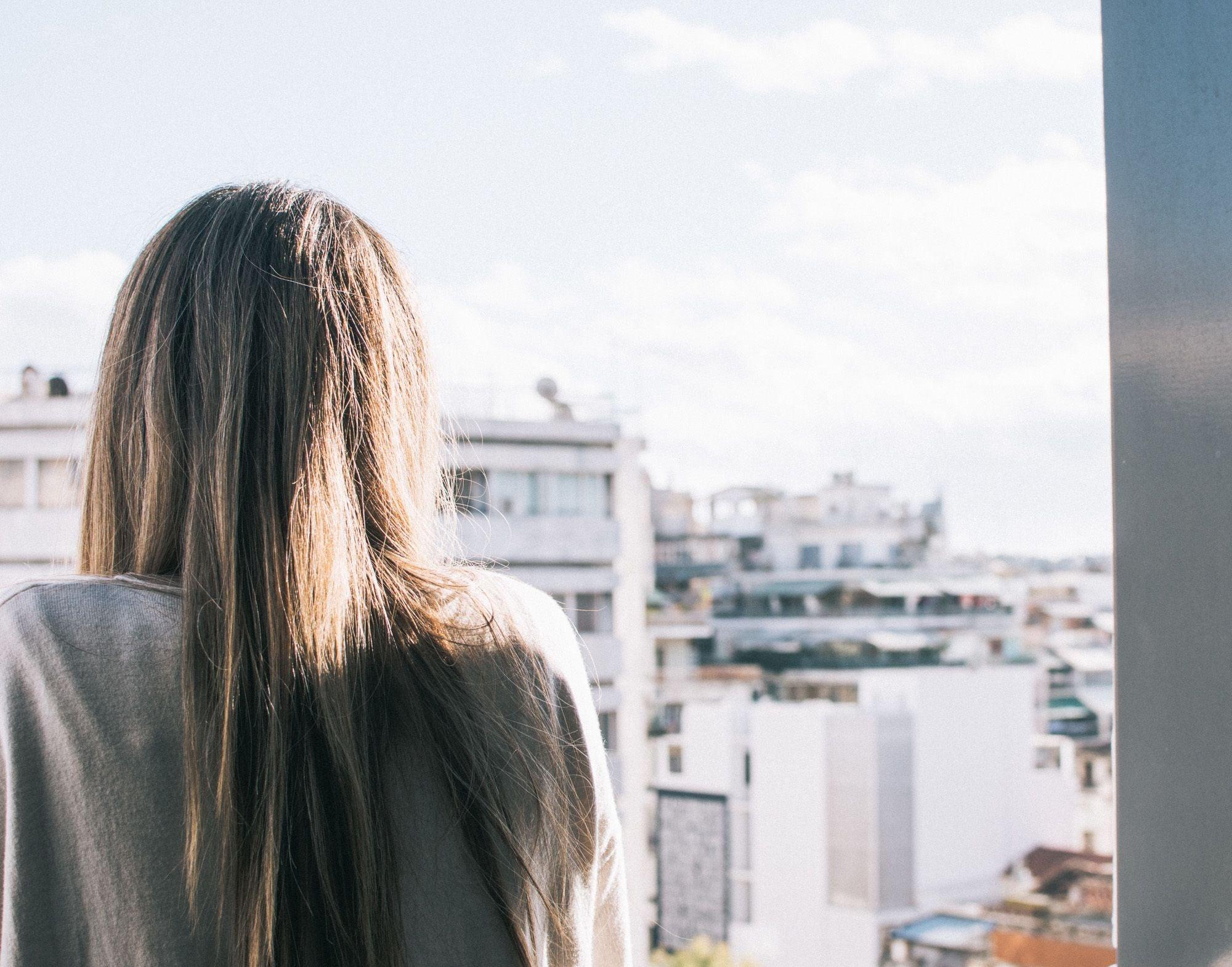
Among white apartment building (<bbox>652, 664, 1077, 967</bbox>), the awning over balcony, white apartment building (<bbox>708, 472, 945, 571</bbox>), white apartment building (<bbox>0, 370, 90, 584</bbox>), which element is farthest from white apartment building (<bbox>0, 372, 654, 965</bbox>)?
white apartment building (<bbox>708, 472, 945, 571</bbox>)

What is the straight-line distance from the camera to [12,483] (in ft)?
36.4

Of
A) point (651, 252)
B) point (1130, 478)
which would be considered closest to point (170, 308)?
point (1130, 478)

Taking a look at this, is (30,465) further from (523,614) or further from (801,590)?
→ (801,590)

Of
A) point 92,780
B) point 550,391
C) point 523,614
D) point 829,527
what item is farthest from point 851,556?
point 92,780

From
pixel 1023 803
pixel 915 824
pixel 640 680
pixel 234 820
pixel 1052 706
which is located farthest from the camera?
pixel 1052 706

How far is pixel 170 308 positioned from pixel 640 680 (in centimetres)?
1383

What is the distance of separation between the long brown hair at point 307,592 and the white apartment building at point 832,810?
59.1 feet

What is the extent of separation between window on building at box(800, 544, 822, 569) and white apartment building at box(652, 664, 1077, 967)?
14.5ft

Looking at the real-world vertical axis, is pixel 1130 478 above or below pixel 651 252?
below

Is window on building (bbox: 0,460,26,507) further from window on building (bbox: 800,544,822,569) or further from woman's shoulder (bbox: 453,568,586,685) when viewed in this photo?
A: window on building (bbox: 800,544,822,569)

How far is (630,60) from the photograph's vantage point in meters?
20.9

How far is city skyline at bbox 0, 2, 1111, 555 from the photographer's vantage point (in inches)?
223

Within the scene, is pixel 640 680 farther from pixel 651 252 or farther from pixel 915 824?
pixel 651 252

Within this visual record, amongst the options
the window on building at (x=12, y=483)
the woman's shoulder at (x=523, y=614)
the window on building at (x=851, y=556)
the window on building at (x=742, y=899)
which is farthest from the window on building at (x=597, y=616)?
the woman's shoulder at (x=523, y=614)
